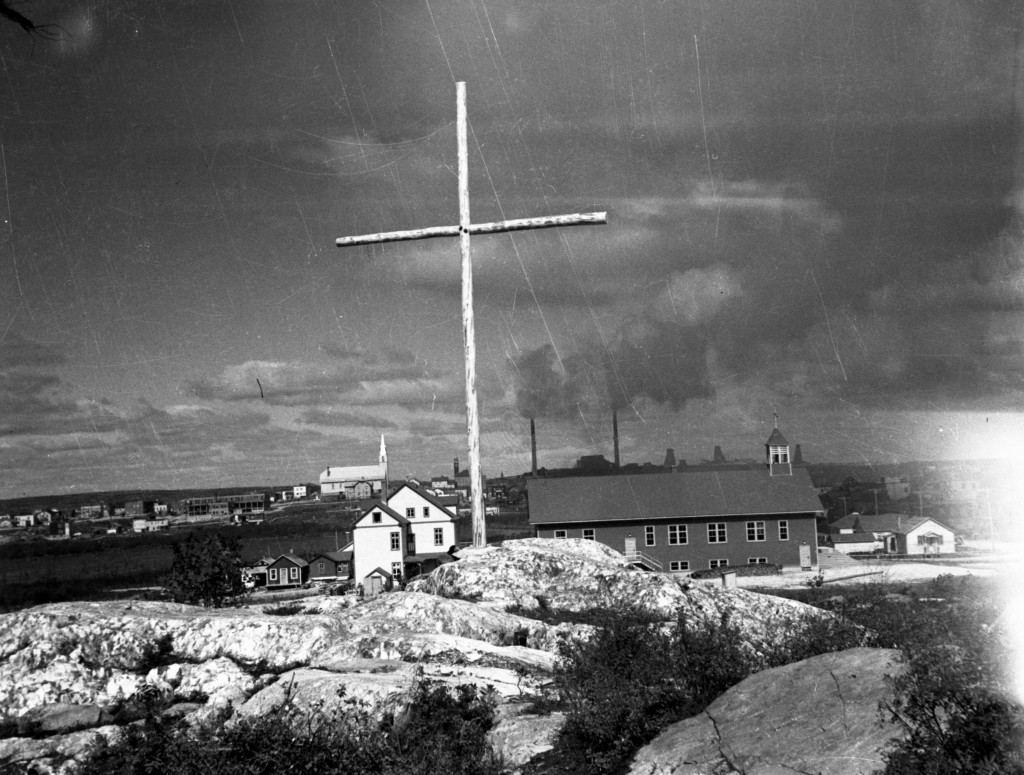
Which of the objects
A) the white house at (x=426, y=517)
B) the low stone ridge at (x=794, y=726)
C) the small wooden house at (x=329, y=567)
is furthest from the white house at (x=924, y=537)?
the low stone ridge at (x=794, y=726)

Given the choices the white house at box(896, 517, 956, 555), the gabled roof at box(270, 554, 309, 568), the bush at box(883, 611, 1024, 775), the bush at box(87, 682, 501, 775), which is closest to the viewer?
the bush at box(883, 611, 1024, 775)

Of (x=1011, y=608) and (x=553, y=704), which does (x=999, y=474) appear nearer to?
(x=1011, y=608)

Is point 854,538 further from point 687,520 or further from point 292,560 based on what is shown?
point 292,560

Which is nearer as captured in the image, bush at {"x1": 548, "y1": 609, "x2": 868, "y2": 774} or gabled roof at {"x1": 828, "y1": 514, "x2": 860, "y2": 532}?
bush at {"x1": 548, "y1": 609, "x2": 868, "y2": 774}

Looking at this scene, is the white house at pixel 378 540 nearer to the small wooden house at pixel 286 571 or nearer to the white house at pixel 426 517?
the white house at pixel 426 517

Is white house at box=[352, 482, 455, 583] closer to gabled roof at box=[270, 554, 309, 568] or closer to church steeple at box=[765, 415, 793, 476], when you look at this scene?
gabled roof at box=[270, 554, 309, 568]

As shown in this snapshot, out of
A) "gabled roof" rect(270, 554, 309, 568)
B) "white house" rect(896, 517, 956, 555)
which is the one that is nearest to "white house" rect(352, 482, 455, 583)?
"gabled roof" rect(270, 554, 309, 568)

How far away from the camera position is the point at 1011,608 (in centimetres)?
411

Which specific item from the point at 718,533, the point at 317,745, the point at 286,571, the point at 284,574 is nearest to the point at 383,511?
the point at 286,571

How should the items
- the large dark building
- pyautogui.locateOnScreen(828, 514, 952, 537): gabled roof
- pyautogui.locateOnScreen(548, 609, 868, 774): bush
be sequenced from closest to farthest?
pyautogui.locateOnScreen(548, 609, 868, 774): bush
the large dark building
pyautogui.locateOnScreen(828, 514, 952, 537): gabled roof

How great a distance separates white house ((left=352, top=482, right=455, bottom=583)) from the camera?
54.9 m

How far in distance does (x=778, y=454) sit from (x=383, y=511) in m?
29.5

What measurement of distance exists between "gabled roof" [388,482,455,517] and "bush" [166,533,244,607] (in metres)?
43.2

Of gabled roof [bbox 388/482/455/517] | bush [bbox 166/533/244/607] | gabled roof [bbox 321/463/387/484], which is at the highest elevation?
gabled roof [bbox 321/463/387/484]
